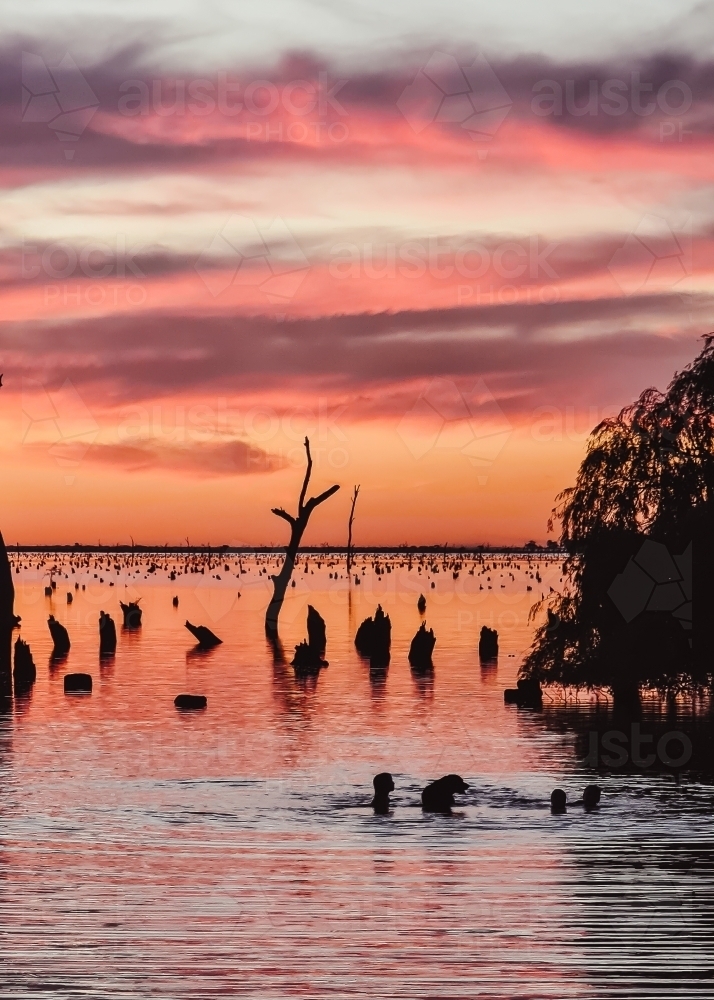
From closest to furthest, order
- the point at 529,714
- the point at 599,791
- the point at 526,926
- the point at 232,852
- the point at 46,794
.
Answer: the point at 526,926
the point at 232,852
the point at 599,791
the point at 46,794
the point at 529,714

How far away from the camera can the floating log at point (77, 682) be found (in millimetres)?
41375

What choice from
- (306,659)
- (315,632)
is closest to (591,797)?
(306,659)

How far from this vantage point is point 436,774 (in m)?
25.9

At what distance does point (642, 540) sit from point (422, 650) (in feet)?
63.5

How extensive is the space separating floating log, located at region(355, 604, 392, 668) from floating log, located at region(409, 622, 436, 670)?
200cm

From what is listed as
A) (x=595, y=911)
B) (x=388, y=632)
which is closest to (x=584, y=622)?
(x=595, y=911)

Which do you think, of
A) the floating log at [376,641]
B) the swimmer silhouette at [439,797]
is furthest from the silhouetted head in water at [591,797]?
the floating log at [376,641]

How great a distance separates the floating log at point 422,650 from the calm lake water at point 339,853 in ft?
25.2

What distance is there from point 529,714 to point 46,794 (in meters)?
16.1

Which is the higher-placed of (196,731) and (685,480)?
(685,480)

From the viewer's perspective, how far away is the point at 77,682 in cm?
4162

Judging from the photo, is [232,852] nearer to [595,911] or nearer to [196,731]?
[595,911]

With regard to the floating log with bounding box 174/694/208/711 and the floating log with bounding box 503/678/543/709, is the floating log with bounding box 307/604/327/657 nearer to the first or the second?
the floating log with bounding box 174/694/208/711
